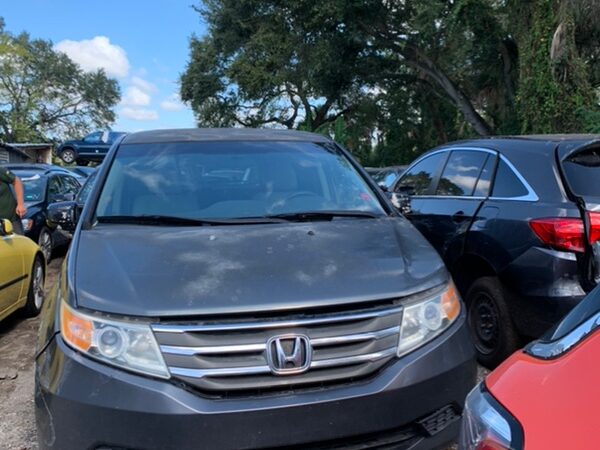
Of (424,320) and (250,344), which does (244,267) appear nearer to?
(250,344)

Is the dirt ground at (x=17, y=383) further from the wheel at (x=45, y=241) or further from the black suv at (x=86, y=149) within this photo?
the black suv at (x=86, y=149)

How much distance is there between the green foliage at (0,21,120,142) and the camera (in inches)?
1863

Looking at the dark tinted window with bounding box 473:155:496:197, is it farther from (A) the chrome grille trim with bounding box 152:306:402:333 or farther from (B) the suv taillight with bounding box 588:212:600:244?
(A) the chrome grille trim with bounding box 152:306:402:333

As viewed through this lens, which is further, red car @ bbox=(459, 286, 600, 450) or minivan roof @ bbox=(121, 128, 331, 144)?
minivan roof @ bbox=(121, 128, 331, 144)

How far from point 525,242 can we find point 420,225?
1.56 m

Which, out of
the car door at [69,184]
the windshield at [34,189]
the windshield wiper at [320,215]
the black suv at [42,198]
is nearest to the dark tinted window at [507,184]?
the windshield wiper at [320,215]

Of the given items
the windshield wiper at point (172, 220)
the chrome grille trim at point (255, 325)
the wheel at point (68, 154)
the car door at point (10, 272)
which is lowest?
the wheel at point (68, 154)

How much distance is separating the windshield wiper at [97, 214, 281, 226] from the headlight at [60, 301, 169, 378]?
866mm

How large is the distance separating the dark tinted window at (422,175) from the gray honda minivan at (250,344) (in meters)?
2.80

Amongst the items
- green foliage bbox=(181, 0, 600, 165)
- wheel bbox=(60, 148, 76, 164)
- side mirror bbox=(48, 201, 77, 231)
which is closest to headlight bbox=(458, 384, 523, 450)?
side mirror bbox=(48, 201, 77, 231)

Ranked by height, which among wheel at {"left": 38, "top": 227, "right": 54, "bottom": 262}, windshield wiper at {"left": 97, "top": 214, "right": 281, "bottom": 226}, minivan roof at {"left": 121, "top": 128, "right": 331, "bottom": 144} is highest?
minivan roof at {"left": 121, "top": 128, "right": 331, "bottom": 144}

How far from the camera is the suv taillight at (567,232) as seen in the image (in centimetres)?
347

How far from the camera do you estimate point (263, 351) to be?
2115 mm

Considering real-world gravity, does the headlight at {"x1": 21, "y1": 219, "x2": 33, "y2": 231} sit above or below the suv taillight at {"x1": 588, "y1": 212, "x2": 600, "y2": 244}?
below
